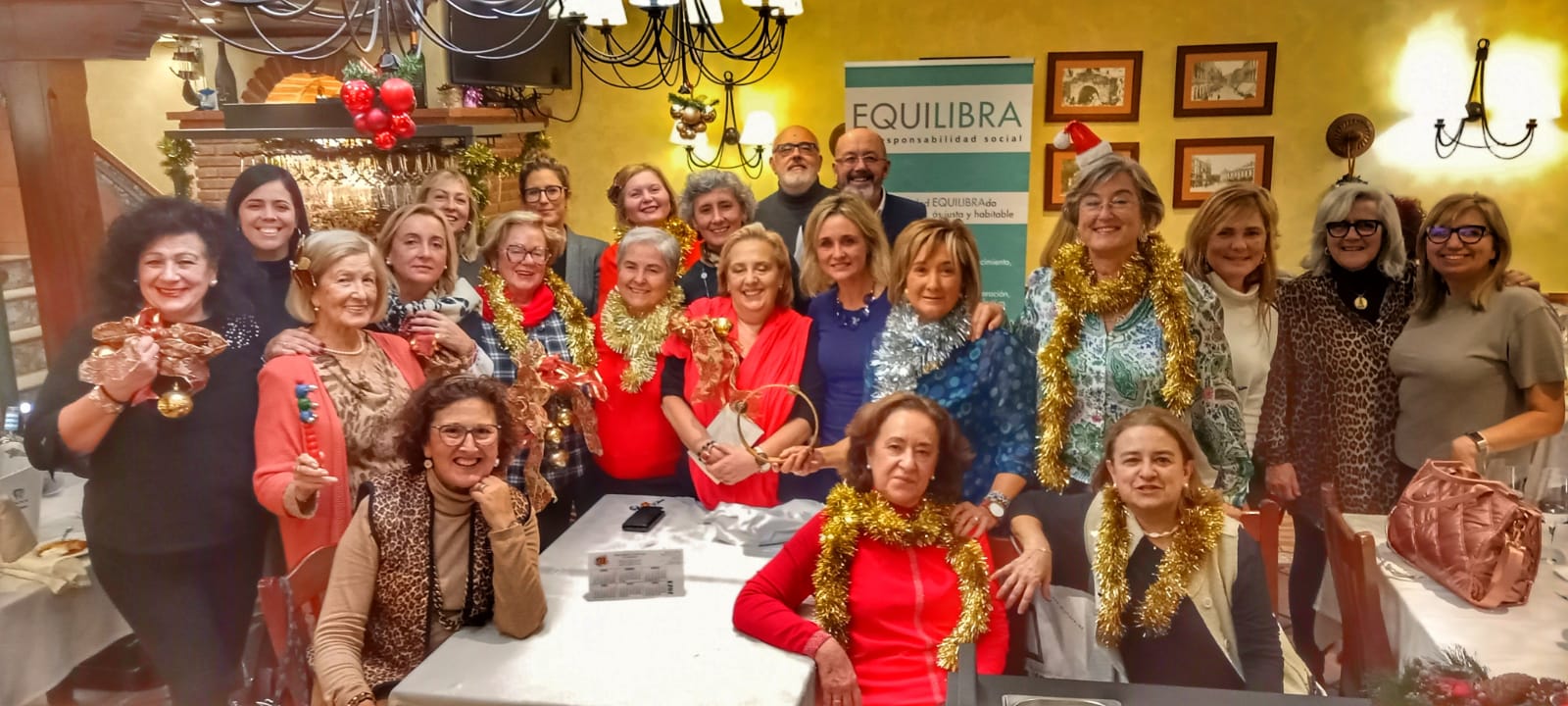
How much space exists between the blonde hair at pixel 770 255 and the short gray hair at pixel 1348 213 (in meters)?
1.12

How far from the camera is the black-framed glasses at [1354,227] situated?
6.81ft

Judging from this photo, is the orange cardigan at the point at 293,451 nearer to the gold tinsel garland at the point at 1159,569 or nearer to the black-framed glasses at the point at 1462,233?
the gold tinsel garland at the point at 1159,569

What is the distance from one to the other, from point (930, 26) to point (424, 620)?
174 centimetres

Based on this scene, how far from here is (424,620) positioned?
192cm

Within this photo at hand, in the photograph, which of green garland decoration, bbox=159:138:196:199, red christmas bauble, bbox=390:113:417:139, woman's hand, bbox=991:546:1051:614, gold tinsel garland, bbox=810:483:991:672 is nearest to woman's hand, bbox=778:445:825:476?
gold tinsel garland, bbox=810:483:991:672

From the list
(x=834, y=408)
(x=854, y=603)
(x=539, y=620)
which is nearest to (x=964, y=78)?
(x=834, y=408)

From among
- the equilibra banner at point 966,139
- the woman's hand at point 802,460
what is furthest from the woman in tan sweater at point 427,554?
the equilibra banner at point 966,139

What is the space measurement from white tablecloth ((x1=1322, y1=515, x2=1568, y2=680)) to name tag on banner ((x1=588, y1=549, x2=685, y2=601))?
146 cm

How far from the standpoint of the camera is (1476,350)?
206 centimetres

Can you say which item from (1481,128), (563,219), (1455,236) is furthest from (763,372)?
(1481,128)

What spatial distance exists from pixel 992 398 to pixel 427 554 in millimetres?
1179

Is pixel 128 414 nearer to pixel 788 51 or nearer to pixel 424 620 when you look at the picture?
pixel 424 620

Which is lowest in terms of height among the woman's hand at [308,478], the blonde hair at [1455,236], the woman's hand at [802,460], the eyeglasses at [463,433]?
the woman's hand at [802,460]

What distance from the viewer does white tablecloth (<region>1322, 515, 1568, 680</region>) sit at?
6.10 ft
